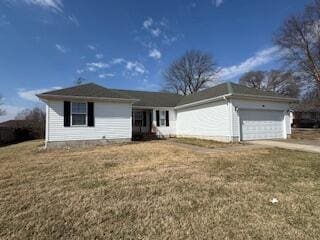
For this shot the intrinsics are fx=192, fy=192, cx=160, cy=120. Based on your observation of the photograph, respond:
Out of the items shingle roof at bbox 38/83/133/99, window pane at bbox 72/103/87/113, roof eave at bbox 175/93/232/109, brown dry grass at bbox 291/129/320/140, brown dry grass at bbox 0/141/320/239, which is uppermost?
shingle roof at bbox 38/83/133/99

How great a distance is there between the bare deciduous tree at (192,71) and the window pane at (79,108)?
1041 inches

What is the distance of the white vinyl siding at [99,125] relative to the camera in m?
11.7

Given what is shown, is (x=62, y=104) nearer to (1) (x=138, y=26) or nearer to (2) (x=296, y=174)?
(1) (x=138, y=26)

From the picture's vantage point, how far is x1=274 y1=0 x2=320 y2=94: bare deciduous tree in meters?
21.0

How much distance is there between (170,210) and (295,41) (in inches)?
1064

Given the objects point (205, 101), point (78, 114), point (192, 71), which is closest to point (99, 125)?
point (78, 114)

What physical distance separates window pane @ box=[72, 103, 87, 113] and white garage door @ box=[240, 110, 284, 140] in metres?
10.3

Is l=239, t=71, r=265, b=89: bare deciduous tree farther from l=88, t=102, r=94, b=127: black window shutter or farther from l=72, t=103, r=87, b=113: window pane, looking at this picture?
l=72, t=103, r=87, b=113: window pane

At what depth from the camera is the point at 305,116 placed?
1662 inches

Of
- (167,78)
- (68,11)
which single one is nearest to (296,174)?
(68,11)

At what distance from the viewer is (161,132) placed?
1786 cm

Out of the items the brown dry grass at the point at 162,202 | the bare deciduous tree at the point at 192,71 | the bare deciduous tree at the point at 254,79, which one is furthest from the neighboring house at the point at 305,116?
the brown dry grass at the point at 162,202

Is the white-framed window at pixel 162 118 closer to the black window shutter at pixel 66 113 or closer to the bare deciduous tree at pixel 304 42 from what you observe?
the black window shutter at pixel 66 113

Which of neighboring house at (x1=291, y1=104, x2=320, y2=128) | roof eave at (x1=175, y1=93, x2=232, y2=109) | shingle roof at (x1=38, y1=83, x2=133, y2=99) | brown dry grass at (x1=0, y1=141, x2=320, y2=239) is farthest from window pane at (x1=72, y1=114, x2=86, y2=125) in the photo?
neighboring house at (x1=291, y1=104, x2=320, y2=128)
